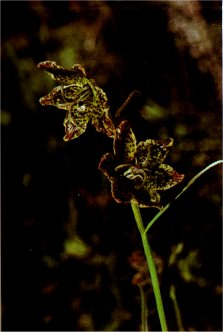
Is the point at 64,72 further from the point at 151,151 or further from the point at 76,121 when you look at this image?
the point at 151,151

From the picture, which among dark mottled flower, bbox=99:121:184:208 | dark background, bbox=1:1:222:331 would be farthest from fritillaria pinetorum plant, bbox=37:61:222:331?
dark background, bbox=1:1:222:331

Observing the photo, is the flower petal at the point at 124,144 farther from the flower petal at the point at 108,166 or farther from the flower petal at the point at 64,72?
the flower petal at the point at 64,72

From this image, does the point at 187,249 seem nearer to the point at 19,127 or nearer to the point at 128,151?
the point at 128,151

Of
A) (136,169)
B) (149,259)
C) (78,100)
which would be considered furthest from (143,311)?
(78,100)

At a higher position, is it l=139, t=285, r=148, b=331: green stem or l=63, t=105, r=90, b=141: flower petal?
l=63, t=105, r=90, b=141: flower petal

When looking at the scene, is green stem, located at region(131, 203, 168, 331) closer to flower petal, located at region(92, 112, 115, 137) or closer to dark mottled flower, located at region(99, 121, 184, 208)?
dark mottled flower, located at region(99, 121, 184, 208)
